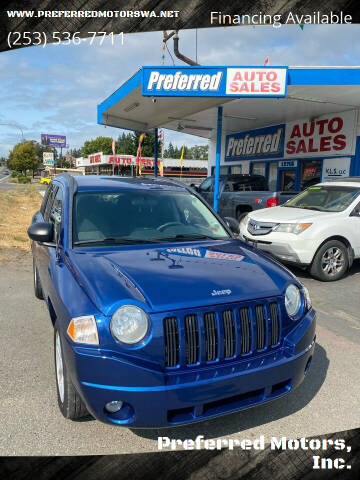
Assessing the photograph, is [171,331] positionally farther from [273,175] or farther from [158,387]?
[273,175]

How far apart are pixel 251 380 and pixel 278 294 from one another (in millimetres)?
625

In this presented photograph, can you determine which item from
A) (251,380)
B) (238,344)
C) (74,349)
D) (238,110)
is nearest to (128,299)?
(74,349)

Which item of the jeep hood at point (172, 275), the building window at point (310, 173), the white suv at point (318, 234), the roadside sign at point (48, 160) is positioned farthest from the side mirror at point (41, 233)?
the roadside sign at point (48, 160)

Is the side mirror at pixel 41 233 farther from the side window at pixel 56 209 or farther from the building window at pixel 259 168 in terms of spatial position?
Result: the building window at pixel 259 168

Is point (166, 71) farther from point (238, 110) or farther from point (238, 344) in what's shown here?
point (238, 344)

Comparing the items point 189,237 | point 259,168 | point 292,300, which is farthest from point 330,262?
point 259,168

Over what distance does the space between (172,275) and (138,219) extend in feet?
3.98

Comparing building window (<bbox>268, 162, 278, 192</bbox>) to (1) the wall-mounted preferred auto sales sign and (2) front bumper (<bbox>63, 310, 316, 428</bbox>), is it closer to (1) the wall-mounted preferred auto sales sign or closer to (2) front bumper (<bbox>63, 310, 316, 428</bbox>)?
(1) the wall-mounted preferred auto sales sign

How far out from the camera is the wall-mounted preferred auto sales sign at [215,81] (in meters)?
8.59

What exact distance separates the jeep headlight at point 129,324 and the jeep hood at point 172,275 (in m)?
0.06

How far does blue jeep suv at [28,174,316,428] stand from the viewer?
6.99 ft

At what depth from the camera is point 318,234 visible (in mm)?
6273

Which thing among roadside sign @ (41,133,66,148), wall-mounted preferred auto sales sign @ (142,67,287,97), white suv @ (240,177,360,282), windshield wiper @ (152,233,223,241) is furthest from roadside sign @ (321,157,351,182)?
roadside sign @ (41,133,66,148)

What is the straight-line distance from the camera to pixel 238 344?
2.31 m
